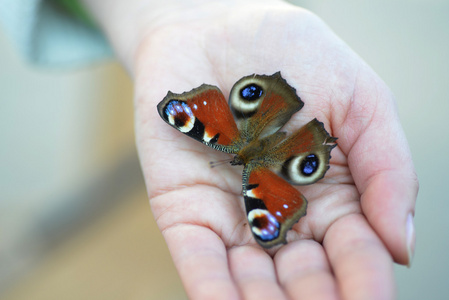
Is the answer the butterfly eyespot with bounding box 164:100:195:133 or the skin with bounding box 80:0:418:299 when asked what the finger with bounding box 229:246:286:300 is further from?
the butterfly eyespot with bounding box 164:100:195:133

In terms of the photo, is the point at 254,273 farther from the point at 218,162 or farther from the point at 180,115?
the point at 180,115

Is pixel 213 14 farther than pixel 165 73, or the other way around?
pixel 213 14

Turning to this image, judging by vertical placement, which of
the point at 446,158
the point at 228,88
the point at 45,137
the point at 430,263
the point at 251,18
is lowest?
the point at 430,263

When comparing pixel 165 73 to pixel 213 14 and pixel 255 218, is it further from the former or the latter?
pixel 255 218

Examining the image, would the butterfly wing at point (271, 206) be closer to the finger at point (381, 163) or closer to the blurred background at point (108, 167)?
the finger at point (381, 163)

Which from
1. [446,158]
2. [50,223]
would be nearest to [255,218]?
[446,158]

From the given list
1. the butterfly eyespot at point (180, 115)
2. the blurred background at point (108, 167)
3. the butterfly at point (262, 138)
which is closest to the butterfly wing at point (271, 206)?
the butterfly at point (262, 138)
